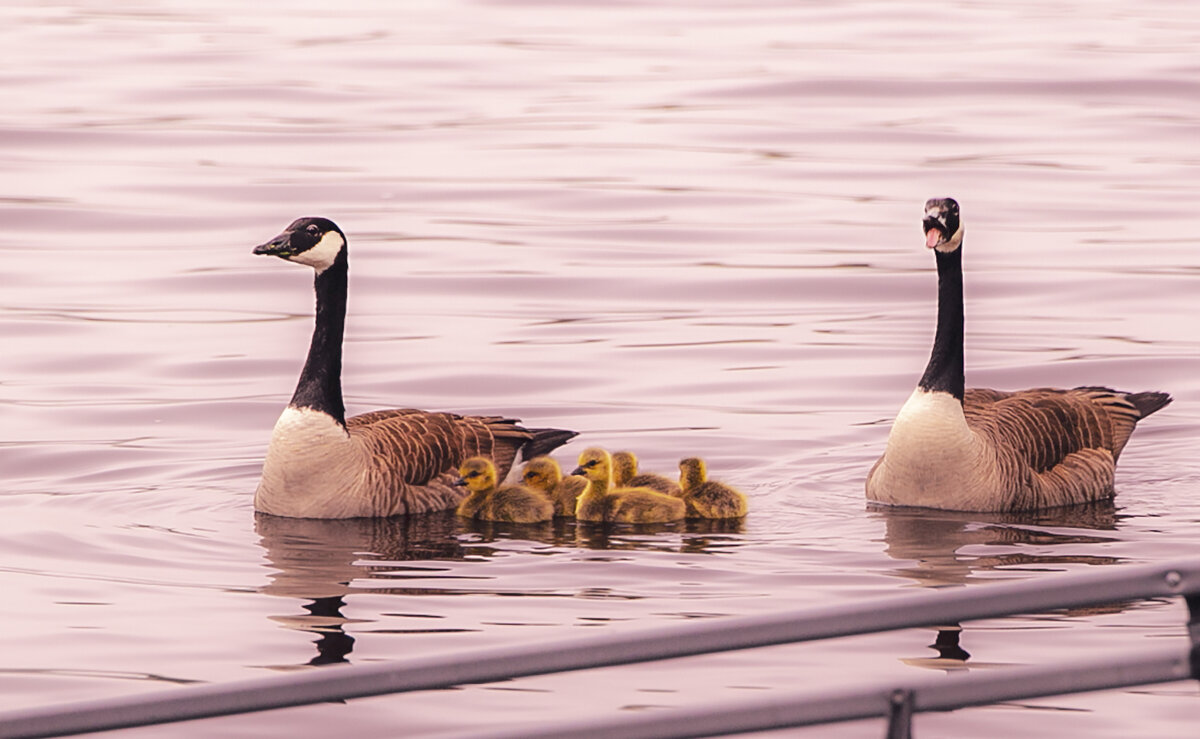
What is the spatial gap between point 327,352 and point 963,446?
11.0ft

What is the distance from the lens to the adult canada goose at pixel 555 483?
39.4 feet

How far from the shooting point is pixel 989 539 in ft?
37.7

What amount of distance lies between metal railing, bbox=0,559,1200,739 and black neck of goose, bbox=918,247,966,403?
8.45 m

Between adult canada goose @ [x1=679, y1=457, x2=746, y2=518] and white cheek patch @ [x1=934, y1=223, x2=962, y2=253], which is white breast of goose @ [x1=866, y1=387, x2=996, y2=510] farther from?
adult canada goose @ [x1=679, y1=457, x2=746, y2=518]

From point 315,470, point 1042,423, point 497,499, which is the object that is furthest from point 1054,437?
point 315,470

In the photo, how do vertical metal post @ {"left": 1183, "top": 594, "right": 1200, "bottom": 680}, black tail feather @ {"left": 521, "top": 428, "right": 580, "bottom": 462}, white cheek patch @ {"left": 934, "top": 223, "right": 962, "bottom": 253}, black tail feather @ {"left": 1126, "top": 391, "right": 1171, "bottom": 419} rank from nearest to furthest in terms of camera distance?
vertical metal post @ {"left": 1183, "top": 594, "right": 1200, "bottom": 680}, white cheek patch @ {"left": 934, "top": 223, "right": 962, "bottom": 253}, black tail feather @ {"left": 521, "top": 428, "right": 580, "bottom": 462}, black tail feather @ {"left": 1126, "top": 391, "right": 1171, "bottom": 419}

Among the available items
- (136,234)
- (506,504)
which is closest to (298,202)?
(136,234)

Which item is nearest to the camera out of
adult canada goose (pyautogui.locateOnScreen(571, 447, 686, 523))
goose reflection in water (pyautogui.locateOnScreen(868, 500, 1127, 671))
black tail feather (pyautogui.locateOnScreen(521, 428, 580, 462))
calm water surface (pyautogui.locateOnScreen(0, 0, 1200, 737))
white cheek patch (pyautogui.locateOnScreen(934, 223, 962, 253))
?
calm water surface (pyautogui.locateOnScreen(0, 0, 1200, 737))

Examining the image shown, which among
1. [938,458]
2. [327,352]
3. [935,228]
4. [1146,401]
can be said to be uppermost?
[935,228]

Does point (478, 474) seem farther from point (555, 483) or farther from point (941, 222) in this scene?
point (941, 222)

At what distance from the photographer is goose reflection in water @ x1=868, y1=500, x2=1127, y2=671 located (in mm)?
10781

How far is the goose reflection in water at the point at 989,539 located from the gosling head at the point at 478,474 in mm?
1999

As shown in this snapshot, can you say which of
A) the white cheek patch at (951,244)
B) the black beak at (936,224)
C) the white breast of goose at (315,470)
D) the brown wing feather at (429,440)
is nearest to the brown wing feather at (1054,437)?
the white cheek patch at (951,244)

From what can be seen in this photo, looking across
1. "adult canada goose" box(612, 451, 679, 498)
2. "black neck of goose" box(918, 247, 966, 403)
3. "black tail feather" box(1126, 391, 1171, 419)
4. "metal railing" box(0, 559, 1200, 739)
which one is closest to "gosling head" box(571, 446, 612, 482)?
"adult canada goose" box(612, 451, 679, 498)
